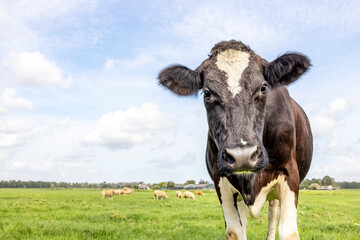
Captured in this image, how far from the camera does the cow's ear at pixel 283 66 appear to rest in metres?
4.63

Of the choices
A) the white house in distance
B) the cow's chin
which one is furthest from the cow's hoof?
the white house in distance

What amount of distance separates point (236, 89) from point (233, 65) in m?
0.46

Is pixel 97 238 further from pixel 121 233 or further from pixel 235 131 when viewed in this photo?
pixel 235 131

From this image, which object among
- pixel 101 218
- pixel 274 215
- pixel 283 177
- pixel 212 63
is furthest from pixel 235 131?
pixel 101 218

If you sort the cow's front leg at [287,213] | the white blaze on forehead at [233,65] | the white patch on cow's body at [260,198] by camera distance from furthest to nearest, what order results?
the white patch on cow's body at [260,198] < the cow's front leg at [287,213] < the white blaze on forehead at [233,65]

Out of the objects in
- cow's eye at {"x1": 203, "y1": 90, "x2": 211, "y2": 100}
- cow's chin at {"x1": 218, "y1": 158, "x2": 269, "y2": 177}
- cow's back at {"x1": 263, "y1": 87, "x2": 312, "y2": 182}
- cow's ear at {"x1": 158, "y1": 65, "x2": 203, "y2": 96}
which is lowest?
cow's chin at {"x1": 218, "y1": 158, "x2": 269, "y2": 177}

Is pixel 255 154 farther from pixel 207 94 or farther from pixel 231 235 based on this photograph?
pixel 231 235

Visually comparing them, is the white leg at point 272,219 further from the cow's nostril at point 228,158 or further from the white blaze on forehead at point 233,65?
the cow's nostril at point 228,158

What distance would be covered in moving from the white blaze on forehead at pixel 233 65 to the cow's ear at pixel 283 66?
14.3 inches

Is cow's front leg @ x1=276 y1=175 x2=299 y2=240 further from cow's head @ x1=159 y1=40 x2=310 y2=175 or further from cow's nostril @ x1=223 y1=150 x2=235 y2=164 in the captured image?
cow's nostril @ x1=223 y1=150 x2=235 y2=164

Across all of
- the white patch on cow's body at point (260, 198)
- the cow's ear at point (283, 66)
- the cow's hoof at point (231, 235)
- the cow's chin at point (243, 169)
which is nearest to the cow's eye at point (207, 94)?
the cow's ear at point (283, 66)

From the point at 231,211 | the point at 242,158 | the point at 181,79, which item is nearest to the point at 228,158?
the point at 242,158

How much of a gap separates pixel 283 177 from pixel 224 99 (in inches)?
66.5

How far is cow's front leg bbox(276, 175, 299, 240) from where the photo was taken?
4.59 metres
